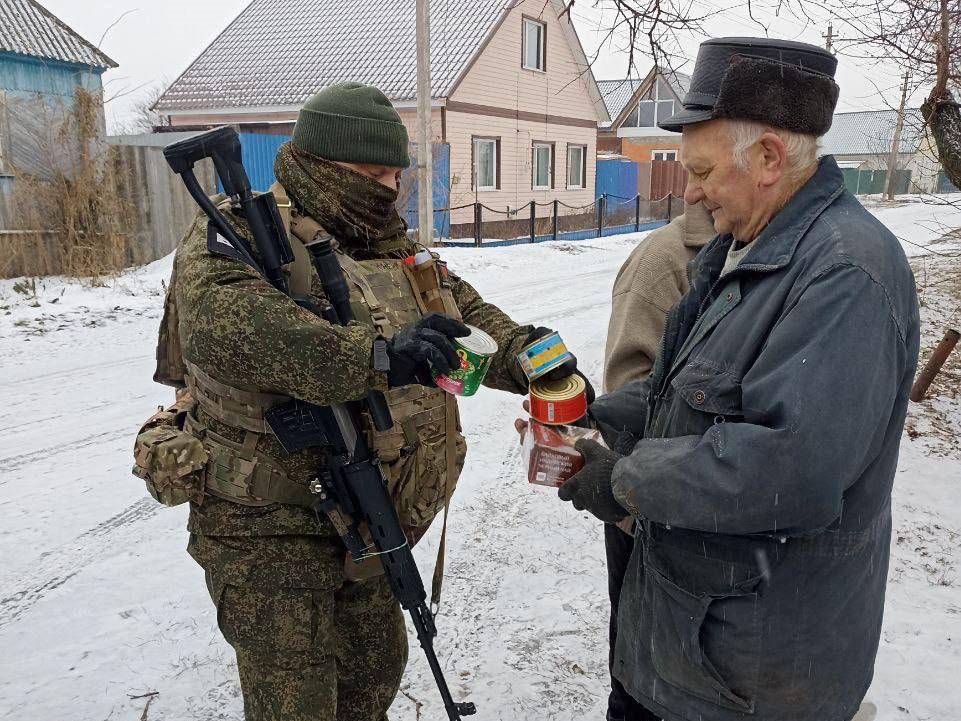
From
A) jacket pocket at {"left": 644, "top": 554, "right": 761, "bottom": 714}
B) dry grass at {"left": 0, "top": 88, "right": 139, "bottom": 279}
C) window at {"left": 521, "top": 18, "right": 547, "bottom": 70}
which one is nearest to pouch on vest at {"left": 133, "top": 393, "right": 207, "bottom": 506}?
jacket pocket at {"left": 644, "top": 554, "right": 761, "bottom": 714}

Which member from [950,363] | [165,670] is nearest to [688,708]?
[165,670]

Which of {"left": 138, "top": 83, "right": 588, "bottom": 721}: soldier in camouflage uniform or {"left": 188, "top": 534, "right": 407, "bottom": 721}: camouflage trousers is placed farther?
{"left": 188, "top": 534, "right": 407, "bottom": 721}: camouflage trousers

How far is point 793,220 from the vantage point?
1610 millimetres

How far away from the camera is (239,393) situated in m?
2.09

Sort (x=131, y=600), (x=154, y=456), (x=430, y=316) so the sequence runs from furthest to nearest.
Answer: (x=131, y=600), (x=154, y=456), (x=430, y=316)

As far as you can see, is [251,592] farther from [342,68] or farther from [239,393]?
[342,68]

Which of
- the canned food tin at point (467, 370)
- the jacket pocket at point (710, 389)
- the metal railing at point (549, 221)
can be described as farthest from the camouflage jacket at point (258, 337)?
the metal railing at point (549, 221)

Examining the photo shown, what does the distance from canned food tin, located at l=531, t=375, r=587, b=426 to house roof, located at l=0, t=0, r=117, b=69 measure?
1424 centimetres

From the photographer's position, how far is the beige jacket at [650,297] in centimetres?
263

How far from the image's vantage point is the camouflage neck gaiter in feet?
7.43

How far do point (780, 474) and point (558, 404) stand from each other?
28.7 inches

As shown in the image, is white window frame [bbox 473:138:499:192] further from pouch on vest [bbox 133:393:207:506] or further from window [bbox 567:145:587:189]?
pouch on vest [bbox 133:393:207:506]

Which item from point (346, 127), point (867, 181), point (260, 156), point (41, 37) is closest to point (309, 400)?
point (346, 127)

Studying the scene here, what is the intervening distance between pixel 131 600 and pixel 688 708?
9.07ft
